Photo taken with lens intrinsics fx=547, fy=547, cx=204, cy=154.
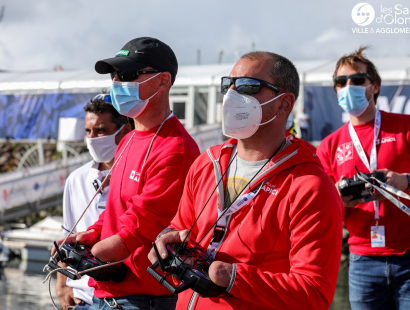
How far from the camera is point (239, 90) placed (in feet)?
8.68

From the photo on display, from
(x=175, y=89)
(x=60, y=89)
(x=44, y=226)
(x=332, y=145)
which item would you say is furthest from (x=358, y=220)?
(x=60, y=89)

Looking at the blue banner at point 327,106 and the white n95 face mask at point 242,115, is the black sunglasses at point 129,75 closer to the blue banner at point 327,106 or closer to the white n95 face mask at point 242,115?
the white n95 face mask at point 242,115

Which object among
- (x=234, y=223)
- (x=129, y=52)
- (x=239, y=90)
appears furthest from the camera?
(x=129, y=52)

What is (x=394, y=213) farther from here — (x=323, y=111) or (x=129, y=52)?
(x=323, y=111)

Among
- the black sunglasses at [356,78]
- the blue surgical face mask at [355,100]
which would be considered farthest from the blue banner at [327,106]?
the blue surgical face mask at [355,100]

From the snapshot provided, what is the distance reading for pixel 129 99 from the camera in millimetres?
→ 3549

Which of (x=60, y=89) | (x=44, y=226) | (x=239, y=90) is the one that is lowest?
(x=44, y=226)

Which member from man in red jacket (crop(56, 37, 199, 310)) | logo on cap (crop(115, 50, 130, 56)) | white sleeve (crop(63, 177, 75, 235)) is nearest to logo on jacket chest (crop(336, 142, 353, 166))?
man in red jacket (crop(56, 37, 199, 310))

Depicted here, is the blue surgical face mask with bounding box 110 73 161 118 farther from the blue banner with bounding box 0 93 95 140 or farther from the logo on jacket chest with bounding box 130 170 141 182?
the blue banner with bounding box 0 93 95 140

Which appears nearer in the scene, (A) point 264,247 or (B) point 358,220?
(A) point 264,247

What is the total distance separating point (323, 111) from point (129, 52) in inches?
617

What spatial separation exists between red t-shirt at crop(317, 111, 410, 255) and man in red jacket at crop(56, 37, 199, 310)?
1471 millimetres

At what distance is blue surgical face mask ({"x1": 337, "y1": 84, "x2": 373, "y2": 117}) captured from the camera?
4383 mm

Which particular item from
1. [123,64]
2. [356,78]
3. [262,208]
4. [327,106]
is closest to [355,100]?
[356,78]
